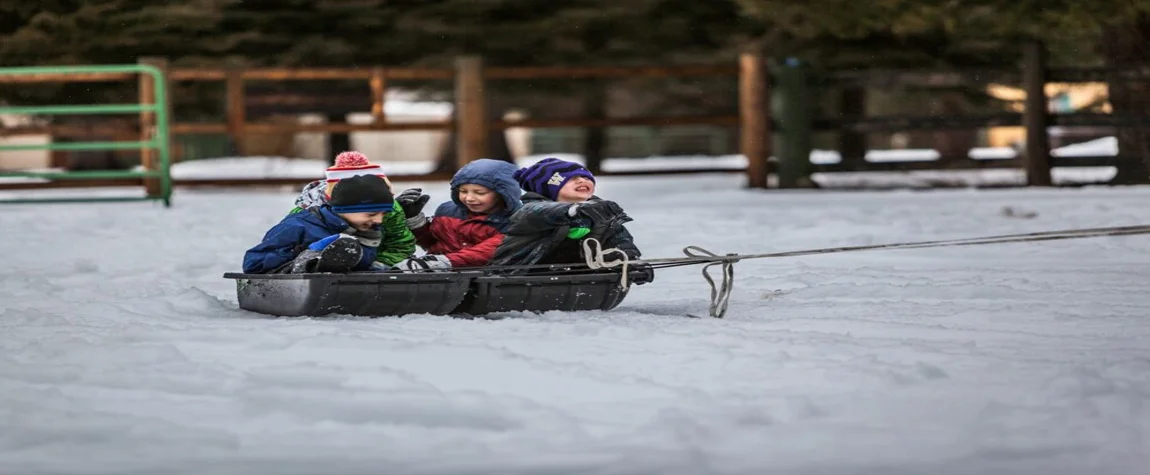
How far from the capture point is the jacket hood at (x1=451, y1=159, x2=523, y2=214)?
22.2 feet

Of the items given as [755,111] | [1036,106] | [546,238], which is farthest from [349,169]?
[1036,106]

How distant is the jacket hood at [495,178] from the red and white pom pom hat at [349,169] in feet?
1.20

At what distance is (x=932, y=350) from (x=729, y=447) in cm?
157

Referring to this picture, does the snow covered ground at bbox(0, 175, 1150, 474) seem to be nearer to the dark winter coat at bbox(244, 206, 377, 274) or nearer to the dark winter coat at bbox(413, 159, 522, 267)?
the dark winter coat at bbox(244, 206, 377, 274)

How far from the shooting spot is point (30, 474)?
3.92 meters

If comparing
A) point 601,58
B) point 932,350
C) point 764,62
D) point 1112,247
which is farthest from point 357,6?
point 932,350

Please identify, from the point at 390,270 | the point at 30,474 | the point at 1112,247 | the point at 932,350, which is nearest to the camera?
the point at 30,474

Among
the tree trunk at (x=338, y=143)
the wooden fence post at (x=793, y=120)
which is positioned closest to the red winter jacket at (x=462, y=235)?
the wooden fence post at (x=793, y=120)

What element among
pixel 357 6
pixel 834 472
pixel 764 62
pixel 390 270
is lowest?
pixel 834 472

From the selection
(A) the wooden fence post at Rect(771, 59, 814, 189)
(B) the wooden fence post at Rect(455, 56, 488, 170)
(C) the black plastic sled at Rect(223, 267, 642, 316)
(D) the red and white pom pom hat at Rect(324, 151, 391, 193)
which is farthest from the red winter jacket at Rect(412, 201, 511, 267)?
(B) the wooden fence post at Rect(455, 56, 488, 170)

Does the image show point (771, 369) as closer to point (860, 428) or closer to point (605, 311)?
point (860, 428)

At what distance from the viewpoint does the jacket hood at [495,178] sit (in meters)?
6.76

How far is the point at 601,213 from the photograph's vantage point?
6355mm

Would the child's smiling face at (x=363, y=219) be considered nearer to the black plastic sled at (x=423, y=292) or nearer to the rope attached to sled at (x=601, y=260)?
the black plastic sled at (x=423, y=292)
